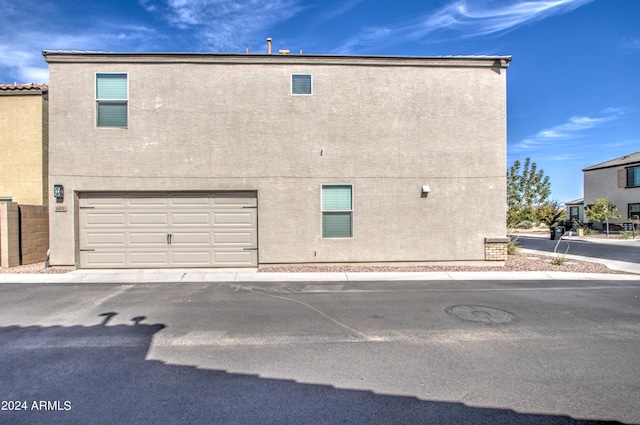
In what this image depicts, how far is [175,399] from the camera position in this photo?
3600 mm

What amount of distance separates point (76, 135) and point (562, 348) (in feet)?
42.0

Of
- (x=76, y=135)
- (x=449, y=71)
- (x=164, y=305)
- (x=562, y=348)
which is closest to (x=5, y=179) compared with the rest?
(x=76, y=135)

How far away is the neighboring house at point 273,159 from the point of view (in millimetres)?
10695

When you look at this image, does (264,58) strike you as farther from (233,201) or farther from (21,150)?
(21,150)

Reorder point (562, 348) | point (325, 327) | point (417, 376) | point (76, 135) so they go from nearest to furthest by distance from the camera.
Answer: point (417, 376) → point (562, 348) → point (325, 327) → point (76, 135)

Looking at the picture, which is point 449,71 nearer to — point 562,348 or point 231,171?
point 231,171

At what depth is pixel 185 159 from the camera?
10805 mm

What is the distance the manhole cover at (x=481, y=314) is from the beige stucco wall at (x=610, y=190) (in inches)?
1299

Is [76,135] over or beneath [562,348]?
over

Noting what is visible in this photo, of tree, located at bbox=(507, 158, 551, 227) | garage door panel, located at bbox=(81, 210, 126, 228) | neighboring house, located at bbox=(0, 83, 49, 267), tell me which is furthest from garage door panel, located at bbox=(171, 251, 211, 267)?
tree, located at bbox=(507, 158, 551, 227)

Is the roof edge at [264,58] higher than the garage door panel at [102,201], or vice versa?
the roof edge at [264,58]

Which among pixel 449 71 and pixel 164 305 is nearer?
pixel 164 305

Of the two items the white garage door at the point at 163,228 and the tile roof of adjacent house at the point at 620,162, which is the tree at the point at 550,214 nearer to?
the tile roof of adjacent house at the point at 620,162

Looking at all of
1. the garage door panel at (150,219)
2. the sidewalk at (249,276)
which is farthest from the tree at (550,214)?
the garage door panel at (150,219)
